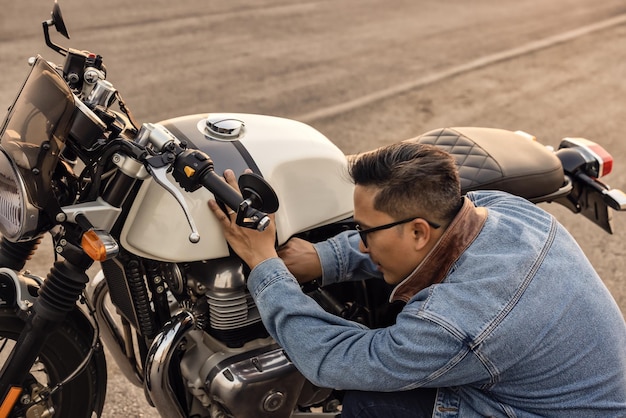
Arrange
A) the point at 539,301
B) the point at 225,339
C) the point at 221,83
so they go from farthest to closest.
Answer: the point at 221,83
the point at 225,339
the point at 539,301

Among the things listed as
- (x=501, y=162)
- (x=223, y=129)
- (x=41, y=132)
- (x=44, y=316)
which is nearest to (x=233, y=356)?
(x=44, y=316)

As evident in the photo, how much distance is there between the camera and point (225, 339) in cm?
224

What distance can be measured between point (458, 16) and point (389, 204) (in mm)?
7919

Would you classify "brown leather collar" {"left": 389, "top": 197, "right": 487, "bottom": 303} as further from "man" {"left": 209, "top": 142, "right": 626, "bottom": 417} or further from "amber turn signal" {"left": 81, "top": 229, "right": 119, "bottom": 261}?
"amber turn signal" {"left": 81, "top": 229, "right": 119, "bottom": 261}

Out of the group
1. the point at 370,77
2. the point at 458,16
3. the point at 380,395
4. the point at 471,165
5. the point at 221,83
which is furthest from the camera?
the point at 458,16

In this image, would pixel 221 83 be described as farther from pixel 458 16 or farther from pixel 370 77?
pixel 458 16

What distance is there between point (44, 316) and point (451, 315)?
106 cm

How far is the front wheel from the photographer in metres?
2.28

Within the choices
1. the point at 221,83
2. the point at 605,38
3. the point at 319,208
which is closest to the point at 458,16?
the point at 605,38

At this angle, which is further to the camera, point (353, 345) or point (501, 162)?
point (501, 162)

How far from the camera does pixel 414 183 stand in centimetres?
200

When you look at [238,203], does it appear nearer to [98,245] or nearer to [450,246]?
[98,245]

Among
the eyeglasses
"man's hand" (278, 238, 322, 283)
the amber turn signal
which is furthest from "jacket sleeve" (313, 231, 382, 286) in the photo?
the amber turn signal

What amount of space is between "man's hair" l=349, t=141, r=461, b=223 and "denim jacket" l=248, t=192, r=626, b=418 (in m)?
0.06
